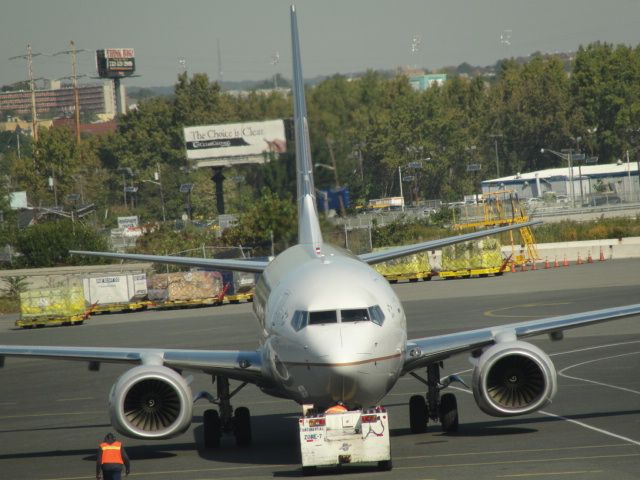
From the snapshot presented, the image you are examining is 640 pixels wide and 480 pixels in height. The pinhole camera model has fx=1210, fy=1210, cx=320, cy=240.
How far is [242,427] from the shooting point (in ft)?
86.6

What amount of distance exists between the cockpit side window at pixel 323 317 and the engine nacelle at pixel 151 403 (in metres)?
3.63

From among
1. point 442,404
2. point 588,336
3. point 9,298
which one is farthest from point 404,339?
point 9,298

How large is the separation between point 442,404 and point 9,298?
6445 centimetres

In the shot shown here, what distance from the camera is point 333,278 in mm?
22672

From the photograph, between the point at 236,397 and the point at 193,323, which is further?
the point at 193,323

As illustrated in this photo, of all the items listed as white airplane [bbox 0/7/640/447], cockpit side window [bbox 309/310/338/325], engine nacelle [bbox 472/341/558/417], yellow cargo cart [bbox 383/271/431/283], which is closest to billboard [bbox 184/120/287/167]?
yellow cargo cart [bbox 383/271/431/283]

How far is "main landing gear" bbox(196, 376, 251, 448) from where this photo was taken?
26266mm

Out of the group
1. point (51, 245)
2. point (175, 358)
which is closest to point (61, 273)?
point (51, 245)

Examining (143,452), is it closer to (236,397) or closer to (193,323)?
(236,397)

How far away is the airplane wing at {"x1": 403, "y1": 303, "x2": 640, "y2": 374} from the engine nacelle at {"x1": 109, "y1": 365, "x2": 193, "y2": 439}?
4.51m

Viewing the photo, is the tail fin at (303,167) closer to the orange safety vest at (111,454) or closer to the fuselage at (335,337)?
the fuselage at (335,337)

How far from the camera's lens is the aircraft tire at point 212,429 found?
26.2 metres

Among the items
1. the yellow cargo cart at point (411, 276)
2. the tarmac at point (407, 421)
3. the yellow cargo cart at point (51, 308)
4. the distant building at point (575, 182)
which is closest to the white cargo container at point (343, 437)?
the tarmac at point (407, 421)

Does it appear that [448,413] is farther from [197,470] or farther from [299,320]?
[197,470]
